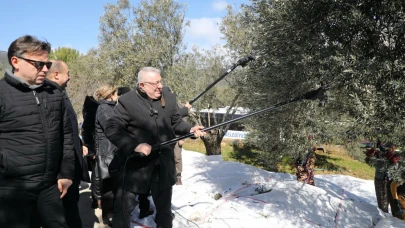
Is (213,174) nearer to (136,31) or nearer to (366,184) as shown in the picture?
(366,184)

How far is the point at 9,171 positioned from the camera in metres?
2.45

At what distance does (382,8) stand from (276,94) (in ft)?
5.96

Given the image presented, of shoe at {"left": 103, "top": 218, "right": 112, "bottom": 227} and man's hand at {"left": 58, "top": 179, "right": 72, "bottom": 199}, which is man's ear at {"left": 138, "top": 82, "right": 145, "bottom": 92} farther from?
shoe at {"left": 103, "top": 218, "right": 112, "bottom": 227}

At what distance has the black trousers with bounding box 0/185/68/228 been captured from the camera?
97.5 inches

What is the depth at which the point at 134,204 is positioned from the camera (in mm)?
3619

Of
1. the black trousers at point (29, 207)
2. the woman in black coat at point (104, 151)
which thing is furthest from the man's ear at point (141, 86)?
the black trousers at point (29, 207)

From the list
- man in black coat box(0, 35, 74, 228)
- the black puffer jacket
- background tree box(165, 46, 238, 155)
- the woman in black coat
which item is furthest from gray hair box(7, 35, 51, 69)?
background tree box(165, 46, 238, 155)

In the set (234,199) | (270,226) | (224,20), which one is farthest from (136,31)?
(270,226)

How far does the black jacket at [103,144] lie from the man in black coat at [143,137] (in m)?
0.92

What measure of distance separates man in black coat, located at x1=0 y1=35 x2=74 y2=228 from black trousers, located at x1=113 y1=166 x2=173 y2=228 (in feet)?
2.85

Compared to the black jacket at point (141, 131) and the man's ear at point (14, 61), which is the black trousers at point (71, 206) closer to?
the black jacket at point (141, 131)

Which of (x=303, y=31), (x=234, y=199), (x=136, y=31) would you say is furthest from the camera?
(x=136, y=31)

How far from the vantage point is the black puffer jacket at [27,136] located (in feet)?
8.07

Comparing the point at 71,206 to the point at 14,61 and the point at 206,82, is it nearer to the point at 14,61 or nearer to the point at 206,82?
the point at 14,61
